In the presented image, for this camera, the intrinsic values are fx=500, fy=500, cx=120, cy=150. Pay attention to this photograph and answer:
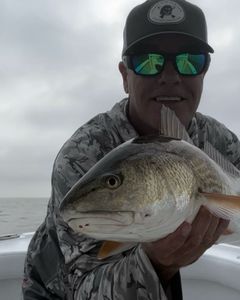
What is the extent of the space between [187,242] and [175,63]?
3.58ft

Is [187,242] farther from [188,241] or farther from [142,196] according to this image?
[142,196]

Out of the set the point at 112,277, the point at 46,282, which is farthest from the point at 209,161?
Result: the point at 46,282

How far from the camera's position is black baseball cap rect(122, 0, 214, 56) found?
8.67 feet

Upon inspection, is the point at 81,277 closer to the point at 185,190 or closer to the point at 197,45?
the point at 185,190

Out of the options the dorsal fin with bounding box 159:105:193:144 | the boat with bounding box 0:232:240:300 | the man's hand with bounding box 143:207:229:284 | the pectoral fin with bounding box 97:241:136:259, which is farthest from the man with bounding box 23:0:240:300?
the boat with bounding box 0:232:240:300

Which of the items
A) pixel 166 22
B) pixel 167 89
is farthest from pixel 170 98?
pixel 166 22

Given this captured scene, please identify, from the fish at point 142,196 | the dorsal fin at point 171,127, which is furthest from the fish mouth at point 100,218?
the dorsal fin at point 171,127

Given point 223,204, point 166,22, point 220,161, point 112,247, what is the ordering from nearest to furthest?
point 223,204 → point 112,247 → point 220,161 → point 166,22

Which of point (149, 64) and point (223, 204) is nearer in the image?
point (223, 204)

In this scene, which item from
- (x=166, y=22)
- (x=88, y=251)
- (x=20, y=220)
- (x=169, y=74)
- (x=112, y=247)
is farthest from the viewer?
(x=20, y=220)

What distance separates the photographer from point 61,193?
2.62 m

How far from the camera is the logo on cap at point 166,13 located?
268 cm

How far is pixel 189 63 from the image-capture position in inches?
101

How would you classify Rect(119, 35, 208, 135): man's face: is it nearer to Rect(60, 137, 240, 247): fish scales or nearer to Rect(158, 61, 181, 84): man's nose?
Rect(158, 61, 181, 84): man's nose
